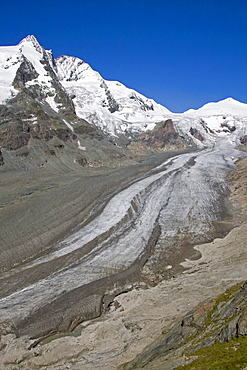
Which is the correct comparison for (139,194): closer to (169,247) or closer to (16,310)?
(169,247)

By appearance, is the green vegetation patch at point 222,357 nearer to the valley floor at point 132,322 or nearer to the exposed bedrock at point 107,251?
the valley floor at point 132,322

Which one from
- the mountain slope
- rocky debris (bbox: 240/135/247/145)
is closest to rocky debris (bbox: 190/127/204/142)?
rocky debris (bbox: 240/135/247/145)

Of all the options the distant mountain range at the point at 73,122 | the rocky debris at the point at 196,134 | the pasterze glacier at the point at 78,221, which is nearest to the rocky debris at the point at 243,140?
the distant mountain range at the point at 73,122

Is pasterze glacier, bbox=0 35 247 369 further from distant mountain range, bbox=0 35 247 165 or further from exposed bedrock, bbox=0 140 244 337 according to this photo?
distant mountain range, bbox=0 35 247 165

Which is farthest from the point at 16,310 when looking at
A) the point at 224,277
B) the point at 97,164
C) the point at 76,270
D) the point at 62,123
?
the point at 62,123

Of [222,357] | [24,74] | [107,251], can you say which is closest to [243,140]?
[24,74]

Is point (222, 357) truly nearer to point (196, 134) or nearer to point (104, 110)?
point (104, 110)
